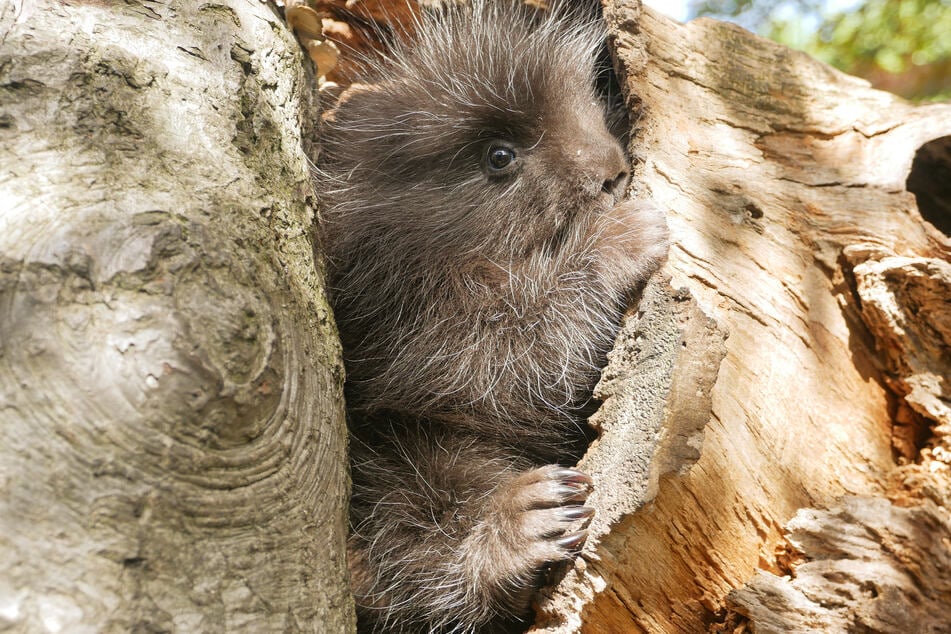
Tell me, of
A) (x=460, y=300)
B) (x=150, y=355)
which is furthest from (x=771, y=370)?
(x=150, y=355)

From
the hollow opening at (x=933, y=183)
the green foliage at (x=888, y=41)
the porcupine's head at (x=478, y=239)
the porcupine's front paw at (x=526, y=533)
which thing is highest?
the green foliage at (x=888, y=41)

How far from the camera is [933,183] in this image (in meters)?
2.59

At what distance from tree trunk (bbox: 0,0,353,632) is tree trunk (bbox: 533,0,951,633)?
25.0 inches

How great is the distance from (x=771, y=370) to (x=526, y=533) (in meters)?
0.70

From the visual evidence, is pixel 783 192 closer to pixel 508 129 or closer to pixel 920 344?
pixel 920 344

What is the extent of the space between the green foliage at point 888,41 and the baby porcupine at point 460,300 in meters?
2.79

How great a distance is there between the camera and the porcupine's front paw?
176 centimetres

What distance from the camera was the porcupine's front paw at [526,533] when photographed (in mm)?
1763

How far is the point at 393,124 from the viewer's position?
260 centimetres

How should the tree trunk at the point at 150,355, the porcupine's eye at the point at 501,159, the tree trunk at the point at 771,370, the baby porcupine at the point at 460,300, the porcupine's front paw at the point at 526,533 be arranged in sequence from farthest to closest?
the porcupine's eye at the point at 501,159, the baby porcupine at the point at 460,300, the porcupine's front paw at the point at 526,533, the tree trunk at the point at 771,370, the tree trunk at the point at 150,355

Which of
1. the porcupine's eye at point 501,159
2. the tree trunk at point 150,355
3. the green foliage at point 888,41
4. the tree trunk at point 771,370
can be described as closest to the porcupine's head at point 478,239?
the porcupine's eye at point 501,159

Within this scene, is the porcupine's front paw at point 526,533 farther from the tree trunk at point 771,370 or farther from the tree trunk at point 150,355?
the tree trunk at point 150,355

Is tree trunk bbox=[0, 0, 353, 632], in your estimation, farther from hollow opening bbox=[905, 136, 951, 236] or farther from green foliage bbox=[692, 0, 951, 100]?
green foliage bbox=[692, 0, 951, 100]

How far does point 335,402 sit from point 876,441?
4.39 feet
